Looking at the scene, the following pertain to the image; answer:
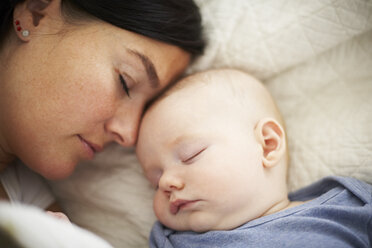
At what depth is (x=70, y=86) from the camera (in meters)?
0.92

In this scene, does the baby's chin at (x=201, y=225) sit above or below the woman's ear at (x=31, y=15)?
below

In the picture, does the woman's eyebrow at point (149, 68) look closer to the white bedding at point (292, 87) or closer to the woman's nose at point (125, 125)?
the woman's nose at point (125, 125)

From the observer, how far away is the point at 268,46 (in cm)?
122

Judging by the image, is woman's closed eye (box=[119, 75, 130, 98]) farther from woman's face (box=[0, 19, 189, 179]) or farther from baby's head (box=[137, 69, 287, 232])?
baby's head (box=[137, 69, 287, 232])

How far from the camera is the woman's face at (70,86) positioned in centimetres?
92

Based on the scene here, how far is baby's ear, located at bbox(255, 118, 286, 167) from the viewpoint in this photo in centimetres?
99

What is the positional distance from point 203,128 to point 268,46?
0.50 m

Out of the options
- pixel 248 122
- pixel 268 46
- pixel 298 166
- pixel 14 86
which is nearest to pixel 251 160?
pixel 248 122

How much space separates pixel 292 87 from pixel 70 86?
2.90 ft

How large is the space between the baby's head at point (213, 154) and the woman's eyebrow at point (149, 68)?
0.07 m

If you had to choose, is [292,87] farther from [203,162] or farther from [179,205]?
[179,205]

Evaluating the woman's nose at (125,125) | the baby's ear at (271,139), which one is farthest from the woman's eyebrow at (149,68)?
the baby's ear at (271,139)

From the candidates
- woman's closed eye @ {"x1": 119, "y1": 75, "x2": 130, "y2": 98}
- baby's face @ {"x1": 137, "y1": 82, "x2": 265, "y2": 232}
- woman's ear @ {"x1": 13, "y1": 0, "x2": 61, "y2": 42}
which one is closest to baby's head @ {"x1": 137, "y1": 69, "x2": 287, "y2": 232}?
baby's face @ {"x1": 137, "y1": 82, "x2": 265, "y2": 232}

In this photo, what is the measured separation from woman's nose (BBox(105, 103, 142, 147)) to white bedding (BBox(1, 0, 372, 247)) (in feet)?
0.71
